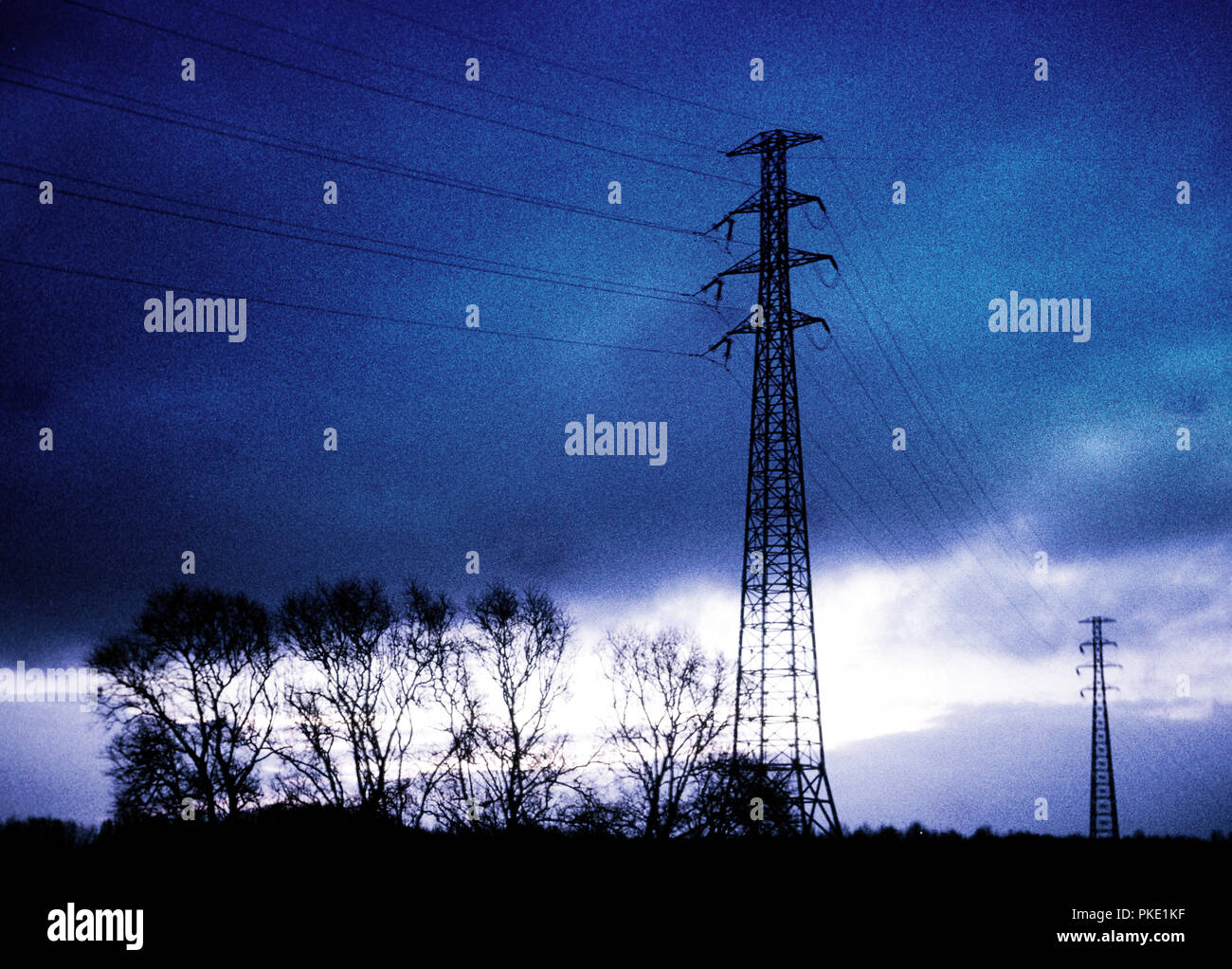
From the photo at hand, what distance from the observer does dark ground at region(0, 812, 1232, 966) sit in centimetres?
2670
